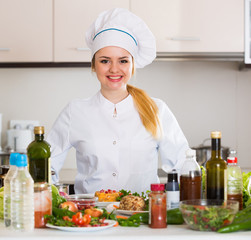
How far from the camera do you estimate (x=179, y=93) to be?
3.54 m

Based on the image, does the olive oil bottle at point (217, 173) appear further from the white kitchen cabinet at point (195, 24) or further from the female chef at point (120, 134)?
the white kitchen cabinet at point (195, 24)

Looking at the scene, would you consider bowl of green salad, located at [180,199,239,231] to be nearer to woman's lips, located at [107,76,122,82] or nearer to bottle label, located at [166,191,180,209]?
bottle label, located at [166,191,180,209]

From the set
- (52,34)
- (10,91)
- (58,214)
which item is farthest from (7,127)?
(58,214)

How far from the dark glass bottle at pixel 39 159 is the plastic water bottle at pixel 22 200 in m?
0.14

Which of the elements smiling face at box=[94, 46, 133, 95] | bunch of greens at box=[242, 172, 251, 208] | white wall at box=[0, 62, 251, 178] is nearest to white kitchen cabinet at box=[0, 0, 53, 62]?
white wall at box=[0, 62, 251, 178]

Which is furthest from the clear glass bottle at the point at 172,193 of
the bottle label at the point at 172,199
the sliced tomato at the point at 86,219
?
the sliced tomato at the point at 86,219

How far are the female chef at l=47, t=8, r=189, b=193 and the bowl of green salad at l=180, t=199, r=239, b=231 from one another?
0.84 meters

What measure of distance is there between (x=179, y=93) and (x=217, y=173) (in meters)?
2.12

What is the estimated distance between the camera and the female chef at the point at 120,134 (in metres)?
2.19

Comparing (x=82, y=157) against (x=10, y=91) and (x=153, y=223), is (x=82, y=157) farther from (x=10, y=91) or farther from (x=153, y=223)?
(x=10, y=91)

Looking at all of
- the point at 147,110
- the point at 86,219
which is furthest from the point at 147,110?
the point at 86,219

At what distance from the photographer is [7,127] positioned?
3.54 m

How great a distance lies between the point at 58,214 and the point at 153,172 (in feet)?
3.06

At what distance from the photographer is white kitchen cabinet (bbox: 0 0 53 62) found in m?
3.26
